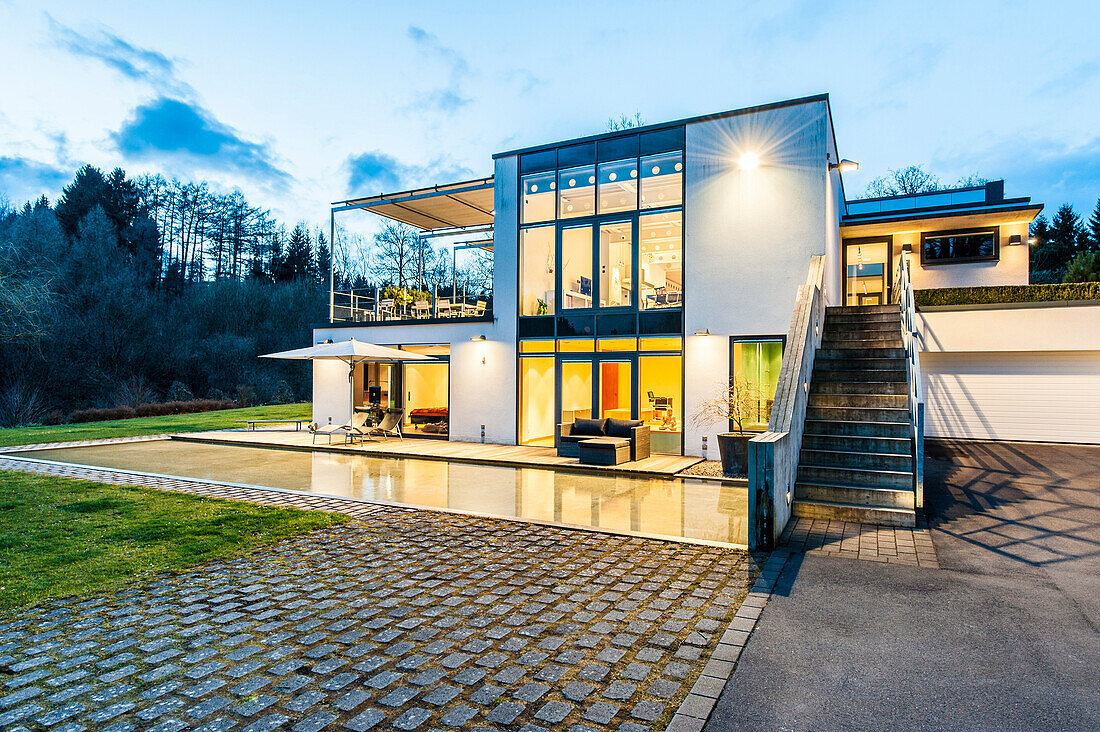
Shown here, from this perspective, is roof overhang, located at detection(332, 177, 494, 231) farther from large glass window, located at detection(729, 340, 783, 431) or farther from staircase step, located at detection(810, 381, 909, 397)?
staircase step, located at detection(810, 381, 909, 397)

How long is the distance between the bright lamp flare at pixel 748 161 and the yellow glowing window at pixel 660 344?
383 cm

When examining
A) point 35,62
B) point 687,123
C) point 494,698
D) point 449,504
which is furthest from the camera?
point 35,62

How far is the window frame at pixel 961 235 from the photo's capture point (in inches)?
615

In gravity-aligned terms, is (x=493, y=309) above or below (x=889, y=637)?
above

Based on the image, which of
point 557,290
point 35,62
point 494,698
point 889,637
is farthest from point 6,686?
point 35,62

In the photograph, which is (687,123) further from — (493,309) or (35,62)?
(35,62)

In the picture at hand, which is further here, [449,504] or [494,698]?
[449,504]

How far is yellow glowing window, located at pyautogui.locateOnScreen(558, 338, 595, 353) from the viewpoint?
45.8ft

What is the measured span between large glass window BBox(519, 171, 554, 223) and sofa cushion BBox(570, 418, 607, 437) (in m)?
5.25

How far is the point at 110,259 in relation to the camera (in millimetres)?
33812

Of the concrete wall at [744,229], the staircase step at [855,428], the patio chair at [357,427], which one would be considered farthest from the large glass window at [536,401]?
the staircase step at [855,428]

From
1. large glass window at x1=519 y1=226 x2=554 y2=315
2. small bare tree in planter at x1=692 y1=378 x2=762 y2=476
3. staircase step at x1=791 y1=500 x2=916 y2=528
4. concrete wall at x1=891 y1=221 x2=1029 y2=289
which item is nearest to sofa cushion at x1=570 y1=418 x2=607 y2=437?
small bare tree in planter at x1=692 y1=378 x2=762 y2=476

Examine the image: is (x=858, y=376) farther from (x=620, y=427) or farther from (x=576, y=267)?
(x=576, y=267)

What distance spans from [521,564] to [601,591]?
97 cm
